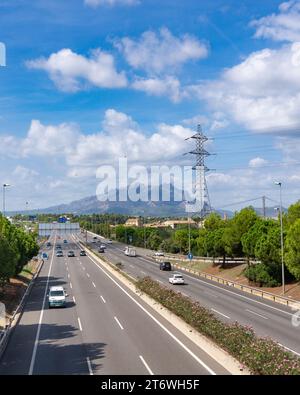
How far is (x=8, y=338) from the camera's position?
24719 mm

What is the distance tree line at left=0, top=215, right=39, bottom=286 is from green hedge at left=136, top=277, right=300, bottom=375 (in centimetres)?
1101

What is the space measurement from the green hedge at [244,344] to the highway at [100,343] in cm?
82

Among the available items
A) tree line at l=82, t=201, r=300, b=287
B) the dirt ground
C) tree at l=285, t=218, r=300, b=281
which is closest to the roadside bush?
tree line at l=82, t=201, r=300, b=287

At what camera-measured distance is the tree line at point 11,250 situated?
33.3 metres

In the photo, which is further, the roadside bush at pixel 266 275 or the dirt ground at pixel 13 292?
the roadside bush at pixel 266 275

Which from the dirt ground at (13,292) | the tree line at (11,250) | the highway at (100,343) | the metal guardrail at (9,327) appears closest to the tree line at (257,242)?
the highway at (100,343)

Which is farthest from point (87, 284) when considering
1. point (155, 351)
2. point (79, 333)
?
point (155, 351)

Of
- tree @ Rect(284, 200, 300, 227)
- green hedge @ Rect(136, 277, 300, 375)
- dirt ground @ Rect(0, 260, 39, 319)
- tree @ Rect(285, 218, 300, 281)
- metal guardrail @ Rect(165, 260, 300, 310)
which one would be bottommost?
metal guardrail @ Rect(165, 260, 300, 310)

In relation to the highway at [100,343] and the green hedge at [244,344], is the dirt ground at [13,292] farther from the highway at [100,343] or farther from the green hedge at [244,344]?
the green hedge at [244,344]

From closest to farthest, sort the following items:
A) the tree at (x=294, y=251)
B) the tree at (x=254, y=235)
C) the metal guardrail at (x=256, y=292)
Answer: the tree at (x=294, y=251) → the metal guardrail at (x=256, y=292) → the tree at (x=254, y=235)

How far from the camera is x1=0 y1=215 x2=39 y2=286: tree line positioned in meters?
33.3

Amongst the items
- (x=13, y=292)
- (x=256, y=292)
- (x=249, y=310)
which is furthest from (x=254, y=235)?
(x=13, y=292)

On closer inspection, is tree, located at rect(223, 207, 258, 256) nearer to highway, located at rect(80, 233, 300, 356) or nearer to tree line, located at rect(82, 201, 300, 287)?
tree line, located at rect(82, 201, 300, 287)
